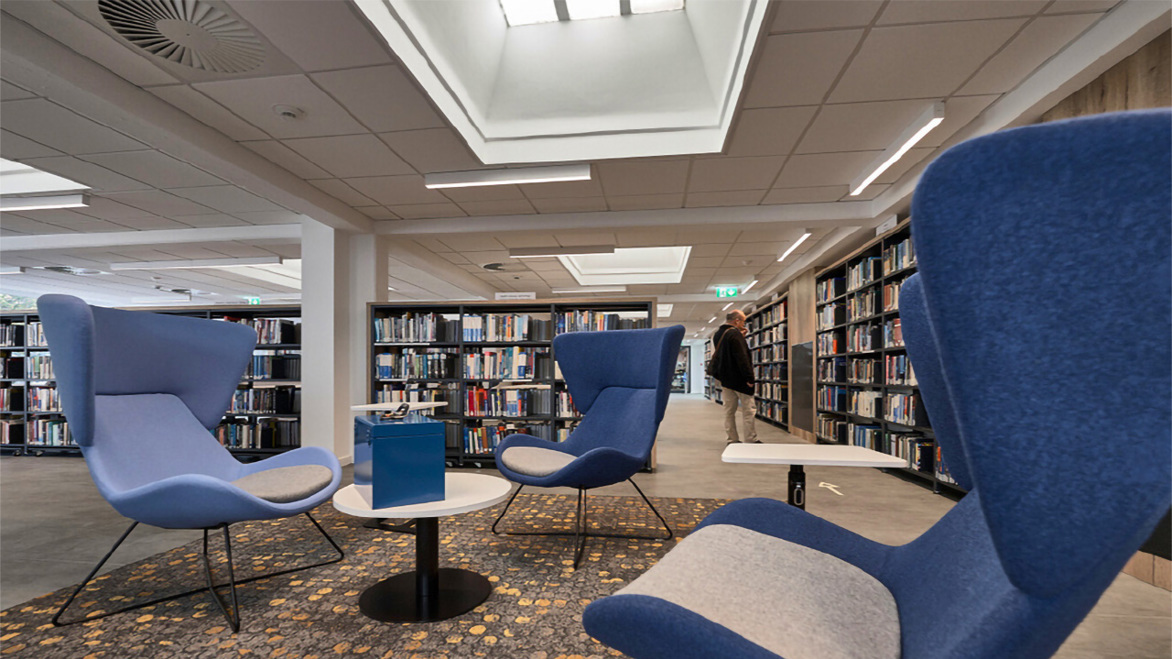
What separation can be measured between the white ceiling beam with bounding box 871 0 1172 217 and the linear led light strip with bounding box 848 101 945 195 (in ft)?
1.13

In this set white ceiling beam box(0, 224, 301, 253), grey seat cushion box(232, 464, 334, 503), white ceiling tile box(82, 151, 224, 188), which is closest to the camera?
grey seat cushion box(232, 464, 334, 503)

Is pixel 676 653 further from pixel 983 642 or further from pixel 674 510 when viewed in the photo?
pixel 674 510

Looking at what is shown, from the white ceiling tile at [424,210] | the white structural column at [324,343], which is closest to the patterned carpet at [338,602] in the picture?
the white structural column at [324,343]

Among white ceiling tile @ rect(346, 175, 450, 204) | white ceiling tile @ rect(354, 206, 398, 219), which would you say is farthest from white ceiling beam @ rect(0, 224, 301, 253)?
white ceiling tile @ rect(346, 175, 450, 204)

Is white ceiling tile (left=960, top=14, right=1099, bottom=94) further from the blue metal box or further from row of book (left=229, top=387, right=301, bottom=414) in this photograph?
row of book (left=229, top=387, right=301, bottom=414)

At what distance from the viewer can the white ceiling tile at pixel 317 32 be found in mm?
2812

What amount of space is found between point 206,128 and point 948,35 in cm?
482

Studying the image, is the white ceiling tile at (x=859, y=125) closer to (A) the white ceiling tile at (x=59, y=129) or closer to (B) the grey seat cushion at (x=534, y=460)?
(B) the grey seat cushion at (x=534, y=460)

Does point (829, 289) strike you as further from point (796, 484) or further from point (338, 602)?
point (338, 602)

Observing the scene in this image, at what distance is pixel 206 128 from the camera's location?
4.14 metres

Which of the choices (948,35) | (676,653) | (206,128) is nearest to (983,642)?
(676,653)

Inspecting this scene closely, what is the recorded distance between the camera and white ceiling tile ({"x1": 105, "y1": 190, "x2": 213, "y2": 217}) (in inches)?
224

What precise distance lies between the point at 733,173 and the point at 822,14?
2258 mm

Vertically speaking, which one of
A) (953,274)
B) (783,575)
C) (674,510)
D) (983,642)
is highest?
(953,274)
